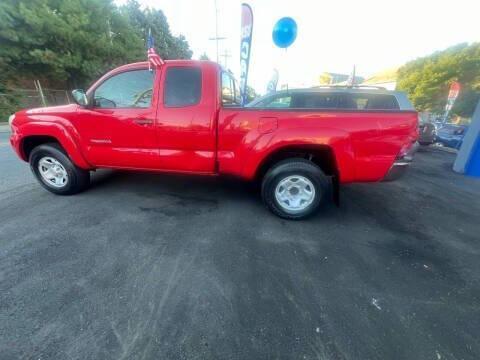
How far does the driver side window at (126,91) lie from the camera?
3190 millimetres

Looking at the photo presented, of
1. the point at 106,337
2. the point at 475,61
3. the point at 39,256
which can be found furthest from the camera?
the point at 475,61

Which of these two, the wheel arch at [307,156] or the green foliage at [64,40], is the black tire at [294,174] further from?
the green foliage at [64,40]

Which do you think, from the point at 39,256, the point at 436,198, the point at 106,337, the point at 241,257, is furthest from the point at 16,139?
the point at 436,198

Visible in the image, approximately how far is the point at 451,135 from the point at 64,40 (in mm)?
22371

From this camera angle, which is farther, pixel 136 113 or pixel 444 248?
pixel 136 113

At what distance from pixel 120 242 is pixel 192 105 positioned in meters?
1.87

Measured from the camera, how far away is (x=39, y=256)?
2361 mm

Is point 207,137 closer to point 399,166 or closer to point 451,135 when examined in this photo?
point 399,166

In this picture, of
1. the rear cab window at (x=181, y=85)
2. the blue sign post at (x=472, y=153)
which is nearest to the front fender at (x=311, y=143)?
the rear cab window at (x=181, y=85)

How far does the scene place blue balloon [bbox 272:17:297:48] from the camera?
6.31 m

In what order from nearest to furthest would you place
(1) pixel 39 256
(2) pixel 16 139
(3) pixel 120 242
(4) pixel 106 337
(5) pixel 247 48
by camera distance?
1. (4) pixel 106 337
2. (1) pixel 39 256
3. (3) pixel 120 242
4. (2) pixel 16 139
5. (5) pixel 247 48

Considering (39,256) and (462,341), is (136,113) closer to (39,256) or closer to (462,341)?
(39,256)

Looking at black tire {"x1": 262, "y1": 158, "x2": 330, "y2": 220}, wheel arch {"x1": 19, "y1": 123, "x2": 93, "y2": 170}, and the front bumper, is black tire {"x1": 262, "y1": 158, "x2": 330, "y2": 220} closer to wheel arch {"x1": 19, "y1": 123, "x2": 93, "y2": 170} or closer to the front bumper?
the front bumper

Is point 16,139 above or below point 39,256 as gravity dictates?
above
